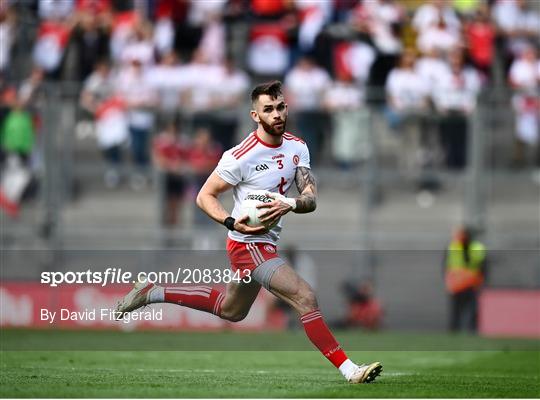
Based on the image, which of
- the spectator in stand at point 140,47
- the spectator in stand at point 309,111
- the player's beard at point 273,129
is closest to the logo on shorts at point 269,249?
the player's beard at point 273,129

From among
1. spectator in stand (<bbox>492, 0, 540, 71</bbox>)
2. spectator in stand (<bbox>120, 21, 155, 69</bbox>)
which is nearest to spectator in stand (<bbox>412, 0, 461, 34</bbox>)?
spectator in stand (<bbox>492, 0, 540, 71</bbox>)

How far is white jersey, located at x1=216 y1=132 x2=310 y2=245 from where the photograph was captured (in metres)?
10.9

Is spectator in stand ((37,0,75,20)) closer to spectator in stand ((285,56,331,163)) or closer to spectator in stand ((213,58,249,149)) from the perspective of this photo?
spectator in stand ((213,58,249,149))

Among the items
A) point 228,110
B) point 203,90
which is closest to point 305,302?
point 228,110

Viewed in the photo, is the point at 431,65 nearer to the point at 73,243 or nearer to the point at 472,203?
the point at 472,203

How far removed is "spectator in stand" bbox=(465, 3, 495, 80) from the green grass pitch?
543cm

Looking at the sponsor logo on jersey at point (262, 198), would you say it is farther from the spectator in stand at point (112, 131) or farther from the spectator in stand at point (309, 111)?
the spectator in stand at point (112, 131)

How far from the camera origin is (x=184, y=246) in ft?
72.8

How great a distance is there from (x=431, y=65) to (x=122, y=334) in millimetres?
7664

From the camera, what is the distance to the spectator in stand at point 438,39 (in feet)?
77.5

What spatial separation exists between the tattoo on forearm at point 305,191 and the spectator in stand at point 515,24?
535 inches

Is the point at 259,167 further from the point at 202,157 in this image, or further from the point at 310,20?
the point at 310,20

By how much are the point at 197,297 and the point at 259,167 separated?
4.58ft

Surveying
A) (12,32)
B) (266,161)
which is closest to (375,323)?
(12,32)
